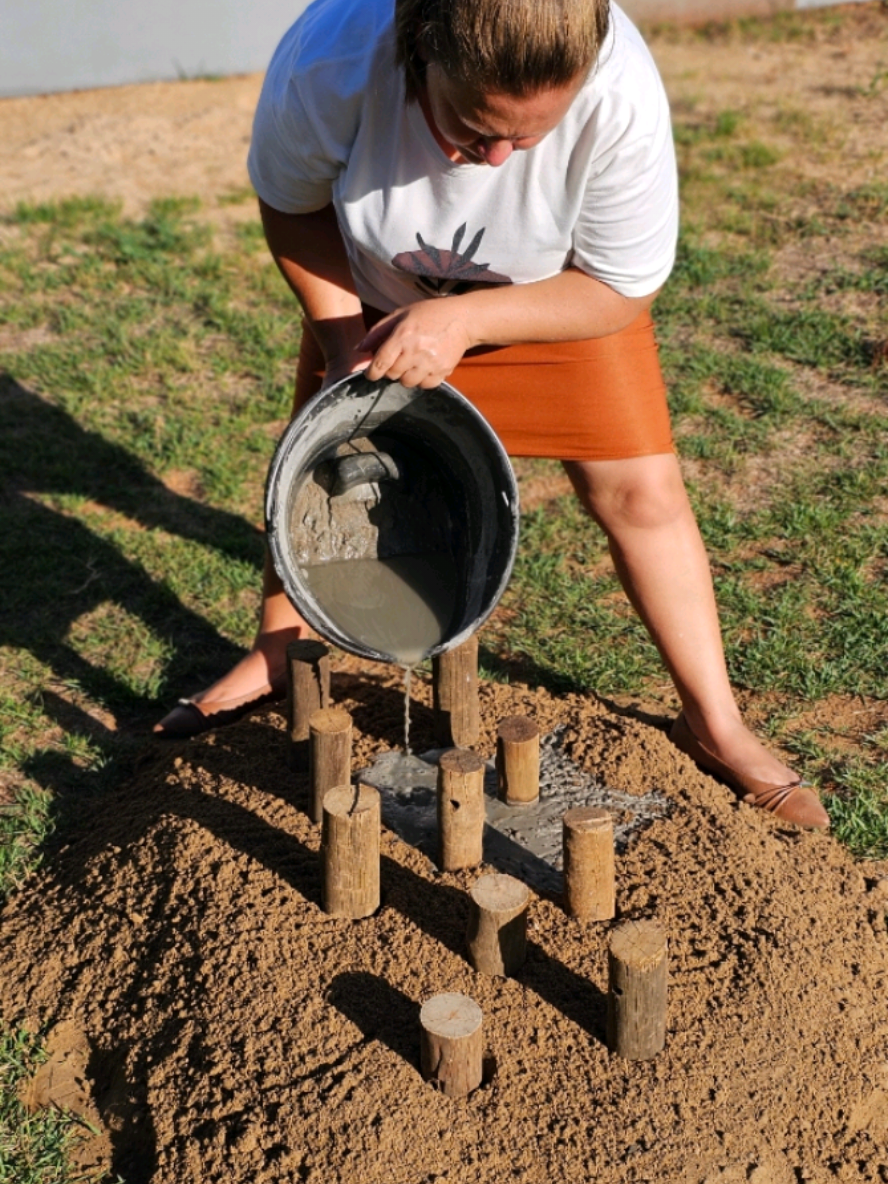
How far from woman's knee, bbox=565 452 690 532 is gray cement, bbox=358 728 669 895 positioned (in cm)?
58

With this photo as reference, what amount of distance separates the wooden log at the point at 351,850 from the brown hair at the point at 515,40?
51.6 inches

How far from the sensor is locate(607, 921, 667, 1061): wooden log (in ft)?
7.93

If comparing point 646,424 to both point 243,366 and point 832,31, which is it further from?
point 832,31

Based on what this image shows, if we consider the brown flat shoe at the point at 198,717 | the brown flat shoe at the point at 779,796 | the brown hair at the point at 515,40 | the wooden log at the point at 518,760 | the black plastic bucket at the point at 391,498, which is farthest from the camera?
the brown flat shoe at the point at 198,717

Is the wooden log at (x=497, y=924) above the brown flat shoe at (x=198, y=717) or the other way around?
above

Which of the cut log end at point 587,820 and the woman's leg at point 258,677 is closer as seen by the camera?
the cut log end at point 587,820

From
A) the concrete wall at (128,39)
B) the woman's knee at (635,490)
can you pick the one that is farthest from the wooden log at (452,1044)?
the concrete wall at (128,39)

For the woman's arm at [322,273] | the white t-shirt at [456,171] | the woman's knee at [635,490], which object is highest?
the white t-shirt at [456,171]

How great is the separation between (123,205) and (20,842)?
14.3 ft

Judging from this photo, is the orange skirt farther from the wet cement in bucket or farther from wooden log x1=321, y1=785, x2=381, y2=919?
wooden log x1=321, y1=785, x2=381, y2=919

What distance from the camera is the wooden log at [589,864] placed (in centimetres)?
269

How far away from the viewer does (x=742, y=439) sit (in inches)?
197

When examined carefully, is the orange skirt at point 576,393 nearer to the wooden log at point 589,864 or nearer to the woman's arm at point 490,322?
the woman's arm at point 490,322

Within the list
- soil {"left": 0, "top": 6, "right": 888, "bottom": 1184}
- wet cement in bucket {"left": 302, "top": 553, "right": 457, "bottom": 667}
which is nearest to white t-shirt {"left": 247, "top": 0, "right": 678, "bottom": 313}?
wet cement in bucket {"left": 302, "top": 553, "right": 457, "bottom": 667}
